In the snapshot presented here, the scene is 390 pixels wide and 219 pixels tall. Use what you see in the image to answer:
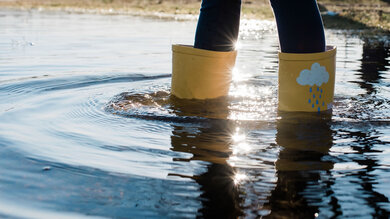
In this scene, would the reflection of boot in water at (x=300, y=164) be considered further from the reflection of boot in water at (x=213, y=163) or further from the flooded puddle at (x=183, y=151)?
the reflection of boot in water at (x=213, y=163)

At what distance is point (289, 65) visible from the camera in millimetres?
2748

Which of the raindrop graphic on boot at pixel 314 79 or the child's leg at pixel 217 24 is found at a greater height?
the child's leg at pixel 217 24

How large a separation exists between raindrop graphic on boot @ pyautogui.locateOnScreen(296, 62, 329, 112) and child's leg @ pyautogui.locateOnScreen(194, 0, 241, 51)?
0.67 meters

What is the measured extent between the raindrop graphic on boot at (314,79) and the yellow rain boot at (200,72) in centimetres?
64

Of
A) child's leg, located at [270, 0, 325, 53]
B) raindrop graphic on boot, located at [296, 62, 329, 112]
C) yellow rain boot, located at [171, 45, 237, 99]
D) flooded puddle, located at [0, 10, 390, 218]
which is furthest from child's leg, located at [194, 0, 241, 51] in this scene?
raindrop graphic on boot, located at [296, 62, 329, 112]

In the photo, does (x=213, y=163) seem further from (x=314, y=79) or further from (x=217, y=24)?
(x=217, y=24)

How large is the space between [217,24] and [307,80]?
29.2 inches

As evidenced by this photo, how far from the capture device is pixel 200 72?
10.4 ft

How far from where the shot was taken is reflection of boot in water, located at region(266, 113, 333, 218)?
1.54 metres

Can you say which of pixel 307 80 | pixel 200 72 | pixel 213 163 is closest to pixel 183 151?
pixel 213 163

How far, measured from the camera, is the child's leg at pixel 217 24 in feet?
10.3


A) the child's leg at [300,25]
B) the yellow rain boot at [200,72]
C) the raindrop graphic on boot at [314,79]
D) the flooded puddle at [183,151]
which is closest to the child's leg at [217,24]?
the yellow rain boot at [200,72]

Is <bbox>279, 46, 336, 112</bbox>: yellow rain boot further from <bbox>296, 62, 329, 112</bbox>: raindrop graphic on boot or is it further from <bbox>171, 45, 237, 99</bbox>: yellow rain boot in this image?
<bbox>171, 45, 237, 99</bbox>: yellow rain boot

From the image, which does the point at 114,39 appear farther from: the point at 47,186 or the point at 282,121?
the point at 47,186
